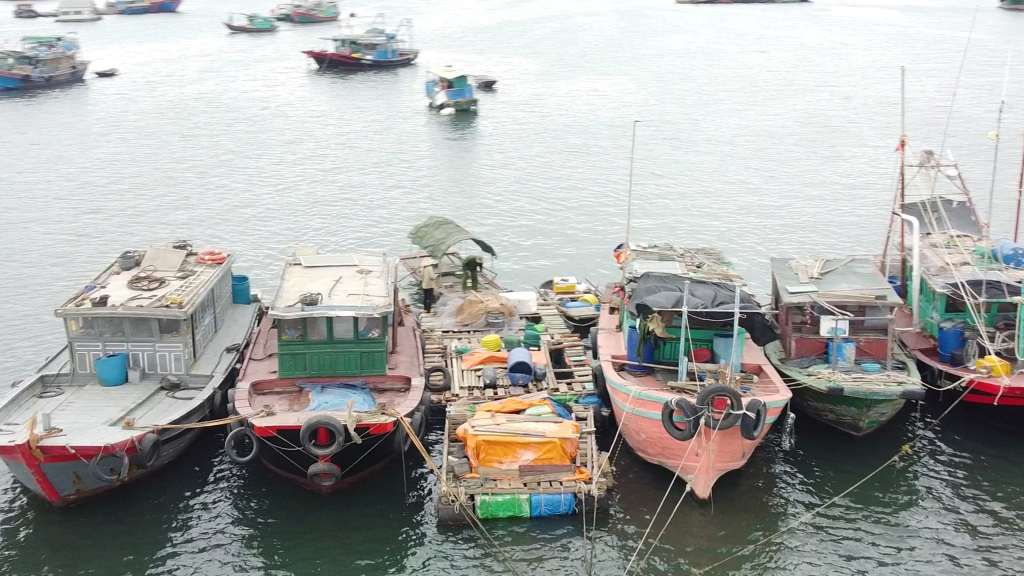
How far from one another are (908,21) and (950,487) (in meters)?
90.7

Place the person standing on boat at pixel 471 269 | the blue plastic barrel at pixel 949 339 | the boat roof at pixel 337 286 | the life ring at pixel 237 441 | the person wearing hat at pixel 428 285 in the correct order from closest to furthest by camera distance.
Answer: the life ring at pixel 237 441
the boat roof at pixel 337 286
the blue plastic barrel at pixel 949 339
the person wearing hat at pixel 428 285
the person standing on boat at pixel 471 269

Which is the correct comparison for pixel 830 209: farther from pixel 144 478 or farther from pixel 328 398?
pixel 144 478

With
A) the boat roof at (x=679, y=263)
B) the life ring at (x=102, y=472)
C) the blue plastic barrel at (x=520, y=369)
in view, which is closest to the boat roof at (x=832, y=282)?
the boat roof at (x=679, y=263)

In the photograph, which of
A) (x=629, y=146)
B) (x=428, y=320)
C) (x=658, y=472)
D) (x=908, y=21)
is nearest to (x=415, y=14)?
(x=908, y=21)

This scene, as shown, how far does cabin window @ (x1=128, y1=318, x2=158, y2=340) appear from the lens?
71.8ft

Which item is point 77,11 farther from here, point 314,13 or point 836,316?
point 836,316

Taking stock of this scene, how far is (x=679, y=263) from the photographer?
2517cm

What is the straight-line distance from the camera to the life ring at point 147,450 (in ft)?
64.3

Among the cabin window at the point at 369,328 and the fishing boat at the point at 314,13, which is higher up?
the fishing boat at the point at 314,13

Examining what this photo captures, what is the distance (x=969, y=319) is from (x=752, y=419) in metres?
8.03

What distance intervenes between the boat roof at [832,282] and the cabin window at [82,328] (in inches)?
629

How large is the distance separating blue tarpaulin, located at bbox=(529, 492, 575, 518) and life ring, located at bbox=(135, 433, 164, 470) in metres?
7.72

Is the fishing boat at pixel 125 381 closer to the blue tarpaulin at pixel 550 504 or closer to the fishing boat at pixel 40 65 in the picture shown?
the blue tarpaulin at pixel 550 504

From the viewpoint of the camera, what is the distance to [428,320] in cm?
2758
